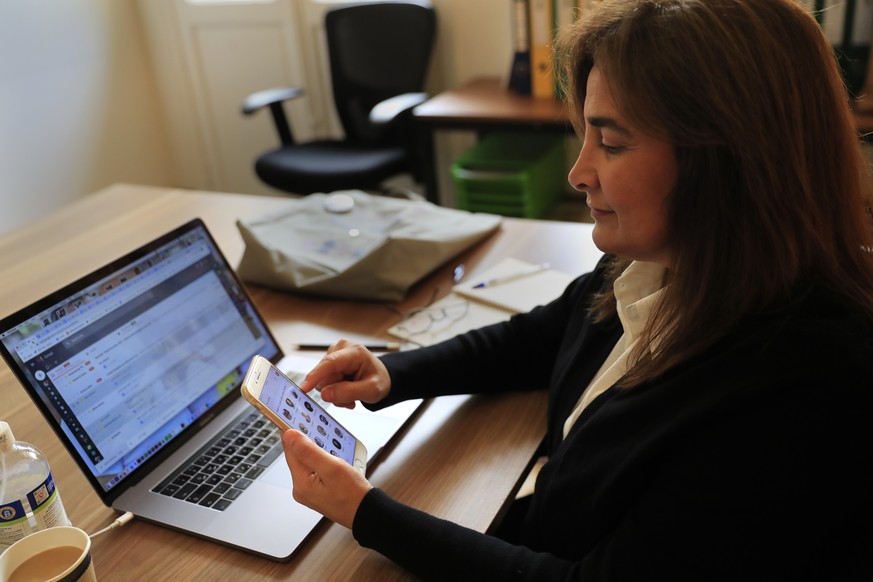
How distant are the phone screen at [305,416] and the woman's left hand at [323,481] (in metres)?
0.03

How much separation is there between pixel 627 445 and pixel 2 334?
0.69m

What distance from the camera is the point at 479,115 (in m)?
2.74

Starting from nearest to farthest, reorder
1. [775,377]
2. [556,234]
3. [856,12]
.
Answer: [775,377] < [556,234] < [856,12]

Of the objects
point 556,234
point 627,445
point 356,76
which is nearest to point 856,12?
point 556,234

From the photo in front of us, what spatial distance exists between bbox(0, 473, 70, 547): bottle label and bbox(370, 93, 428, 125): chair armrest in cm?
215

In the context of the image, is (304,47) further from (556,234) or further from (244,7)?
(556,234)

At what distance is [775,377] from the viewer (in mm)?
730

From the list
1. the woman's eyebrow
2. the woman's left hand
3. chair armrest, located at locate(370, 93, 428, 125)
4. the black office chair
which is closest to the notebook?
the woman's left hand

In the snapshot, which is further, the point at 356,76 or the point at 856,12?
the point at 356,76

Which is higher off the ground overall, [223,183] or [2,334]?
[2,334]

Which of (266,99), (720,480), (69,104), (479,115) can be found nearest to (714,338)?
(720,480)

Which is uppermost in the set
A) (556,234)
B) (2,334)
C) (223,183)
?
(2,334)

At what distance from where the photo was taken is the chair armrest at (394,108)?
289cm

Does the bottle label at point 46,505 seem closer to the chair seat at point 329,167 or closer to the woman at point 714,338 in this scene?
the woman at point 714,338
